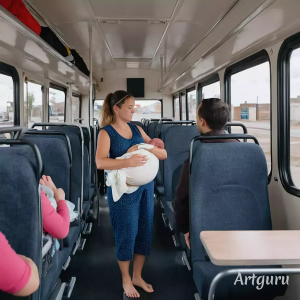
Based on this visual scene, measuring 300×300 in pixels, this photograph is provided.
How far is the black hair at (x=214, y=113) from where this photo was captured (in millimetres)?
2080

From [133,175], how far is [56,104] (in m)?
4.95

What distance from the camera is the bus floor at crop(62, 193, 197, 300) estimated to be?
8.72 ft

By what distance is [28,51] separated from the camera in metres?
3.35

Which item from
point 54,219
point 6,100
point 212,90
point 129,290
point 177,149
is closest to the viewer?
point 54,219

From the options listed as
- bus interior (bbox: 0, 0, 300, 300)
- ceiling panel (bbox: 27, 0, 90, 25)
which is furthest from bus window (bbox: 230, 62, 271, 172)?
ceiling panel (bbox: 27, 0, 90, 25)

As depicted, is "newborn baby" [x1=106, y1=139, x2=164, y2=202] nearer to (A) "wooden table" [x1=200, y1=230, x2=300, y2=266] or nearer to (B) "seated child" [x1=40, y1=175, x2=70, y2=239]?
(B) "seated child" [x1=40, y1=175, x2=70, y2=239]

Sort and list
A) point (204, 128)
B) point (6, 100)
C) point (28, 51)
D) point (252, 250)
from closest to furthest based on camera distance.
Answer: point (252, 250)
point (204, 128)
point (28, 51)
point (6, 100)

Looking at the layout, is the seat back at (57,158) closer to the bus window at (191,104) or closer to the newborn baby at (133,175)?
the newborn baby at (133,175)

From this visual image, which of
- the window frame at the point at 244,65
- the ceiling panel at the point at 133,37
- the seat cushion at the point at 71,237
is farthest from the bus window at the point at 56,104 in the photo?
the seat cushion at the point at 71,237

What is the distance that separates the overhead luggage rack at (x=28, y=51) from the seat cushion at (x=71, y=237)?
1693mm

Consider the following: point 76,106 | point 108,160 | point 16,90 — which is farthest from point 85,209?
point 76,106

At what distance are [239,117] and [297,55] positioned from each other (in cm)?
149

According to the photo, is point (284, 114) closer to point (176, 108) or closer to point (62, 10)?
point (62, 10)

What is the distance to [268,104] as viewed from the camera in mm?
3088
